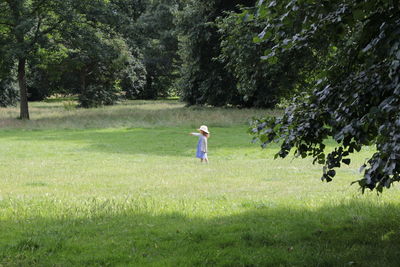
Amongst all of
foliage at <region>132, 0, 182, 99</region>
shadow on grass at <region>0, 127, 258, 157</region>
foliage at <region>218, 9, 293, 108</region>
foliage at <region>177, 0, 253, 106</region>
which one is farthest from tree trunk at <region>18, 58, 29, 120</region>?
foliage at <region>132, 0, 182, 99</region>

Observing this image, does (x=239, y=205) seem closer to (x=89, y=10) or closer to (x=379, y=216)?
(x=379, y=216)

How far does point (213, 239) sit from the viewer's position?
6.56 metres

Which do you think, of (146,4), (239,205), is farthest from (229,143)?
(146,4)

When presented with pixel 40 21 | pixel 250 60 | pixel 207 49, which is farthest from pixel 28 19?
pixel 250 60

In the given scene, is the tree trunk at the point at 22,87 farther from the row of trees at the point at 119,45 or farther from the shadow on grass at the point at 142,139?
the shadow on grass at the point at 142,139

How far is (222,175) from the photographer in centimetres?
1382

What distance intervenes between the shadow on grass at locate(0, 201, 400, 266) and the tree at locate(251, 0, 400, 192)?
3.65 feet

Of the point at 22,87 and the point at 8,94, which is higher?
the point at 22,87

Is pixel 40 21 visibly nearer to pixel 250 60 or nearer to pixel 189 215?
pixel 250 60

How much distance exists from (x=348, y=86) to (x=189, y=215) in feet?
11.4

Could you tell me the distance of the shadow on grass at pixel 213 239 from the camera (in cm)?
581

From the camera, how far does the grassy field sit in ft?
19.6

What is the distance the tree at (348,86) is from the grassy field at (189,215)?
1241 millimetres

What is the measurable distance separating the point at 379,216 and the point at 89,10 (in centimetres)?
3034
